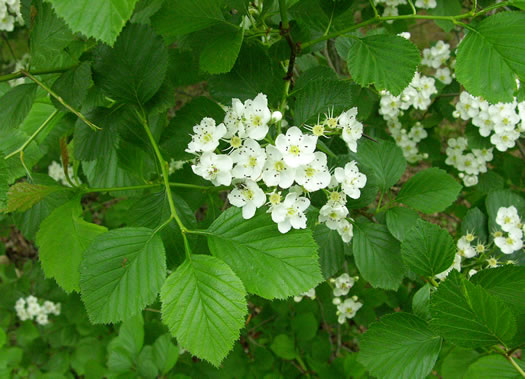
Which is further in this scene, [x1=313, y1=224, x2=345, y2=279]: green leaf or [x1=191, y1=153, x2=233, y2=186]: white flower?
[x1=313, y1=224, x2=345, y2=279]: green leaf

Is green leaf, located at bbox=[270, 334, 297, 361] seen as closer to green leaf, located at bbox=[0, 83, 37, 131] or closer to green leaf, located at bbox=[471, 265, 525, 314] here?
green leaf, located at bbox=[471, 265, 525, 314]

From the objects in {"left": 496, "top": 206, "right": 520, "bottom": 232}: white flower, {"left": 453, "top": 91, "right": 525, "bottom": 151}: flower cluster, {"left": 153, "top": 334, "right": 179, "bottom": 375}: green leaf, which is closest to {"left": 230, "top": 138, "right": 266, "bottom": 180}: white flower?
{"left": 153, "top": 334, "right": 179, "bottom": 375}: green leaf

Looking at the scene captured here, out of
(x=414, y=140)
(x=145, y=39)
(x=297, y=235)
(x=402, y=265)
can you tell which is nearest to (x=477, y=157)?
(x=414, y=140)

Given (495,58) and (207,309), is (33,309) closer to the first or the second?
(207,309)

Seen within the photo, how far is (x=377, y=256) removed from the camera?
1297 millimetres

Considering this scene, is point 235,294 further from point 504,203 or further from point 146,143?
point 504,203

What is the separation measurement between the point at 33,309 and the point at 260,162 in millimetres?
2743

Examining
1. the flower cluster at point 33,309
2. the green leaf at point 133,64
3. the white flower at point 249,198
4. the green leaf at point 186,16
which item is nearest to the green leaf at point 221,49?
the green leaf at point 186,16

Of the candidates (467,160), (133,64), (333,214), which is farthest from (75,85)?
(467,160)

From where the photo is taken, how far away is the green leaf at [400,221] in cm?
129

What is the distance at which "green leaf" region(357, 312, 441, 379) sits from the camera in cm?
106

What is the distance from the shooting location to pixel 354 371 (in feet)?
5.23

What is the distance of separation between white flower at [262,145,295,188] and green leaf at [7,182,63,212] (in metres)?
0.54

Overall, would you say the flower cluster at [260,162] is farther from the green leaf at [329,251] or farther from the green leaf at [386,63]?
the green leaf at [329,251]
